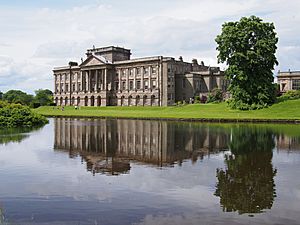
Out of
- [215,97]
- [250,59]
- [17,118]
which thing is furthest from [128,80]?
[17,118]

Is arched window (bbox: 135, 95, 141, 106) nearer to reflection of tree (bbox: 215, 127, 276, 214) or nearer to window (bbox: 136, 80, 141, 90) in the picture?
window (bbox: 136, 80, 141, 90)

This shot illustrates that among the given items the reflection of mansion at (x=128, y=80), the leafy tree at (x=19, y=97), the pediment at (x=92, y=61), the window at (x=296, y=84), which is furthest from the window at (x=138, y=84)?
the leafy tree at (x=19, y=97)

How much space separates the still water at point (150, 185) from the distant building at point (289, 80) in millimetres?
89474

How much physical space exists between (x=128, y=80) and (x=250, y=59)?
59.1 meters

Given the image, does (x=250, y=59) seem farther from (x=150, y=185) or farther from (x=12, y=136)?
(x=150, y=185)

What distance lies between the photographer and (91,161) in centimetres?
2142

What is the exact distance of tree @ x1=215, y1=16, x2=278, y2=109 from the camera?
70.9 m

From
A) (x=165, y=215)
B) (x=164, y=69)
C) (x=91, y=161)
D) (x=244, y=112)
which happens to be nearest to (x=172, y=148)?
(x=91, y=161)

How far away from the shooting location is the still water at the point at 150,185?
11609 millimetres

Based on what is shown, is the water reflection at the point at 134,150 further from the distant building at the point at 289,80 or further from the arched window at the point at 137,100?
the arched window at the point at 137,100

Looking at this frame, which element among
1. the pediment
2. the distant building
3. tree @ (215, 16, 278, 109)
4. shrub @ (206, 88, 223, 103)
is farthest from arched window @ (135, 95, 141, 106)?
tree @ (215, 16, 278, 109)

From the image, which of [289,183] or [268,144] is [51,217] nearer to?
[289,183]

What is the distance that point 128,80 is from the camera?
124562mm

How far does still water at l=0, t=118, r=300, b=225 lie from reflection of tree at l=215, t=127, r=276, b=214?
0.10 feet
